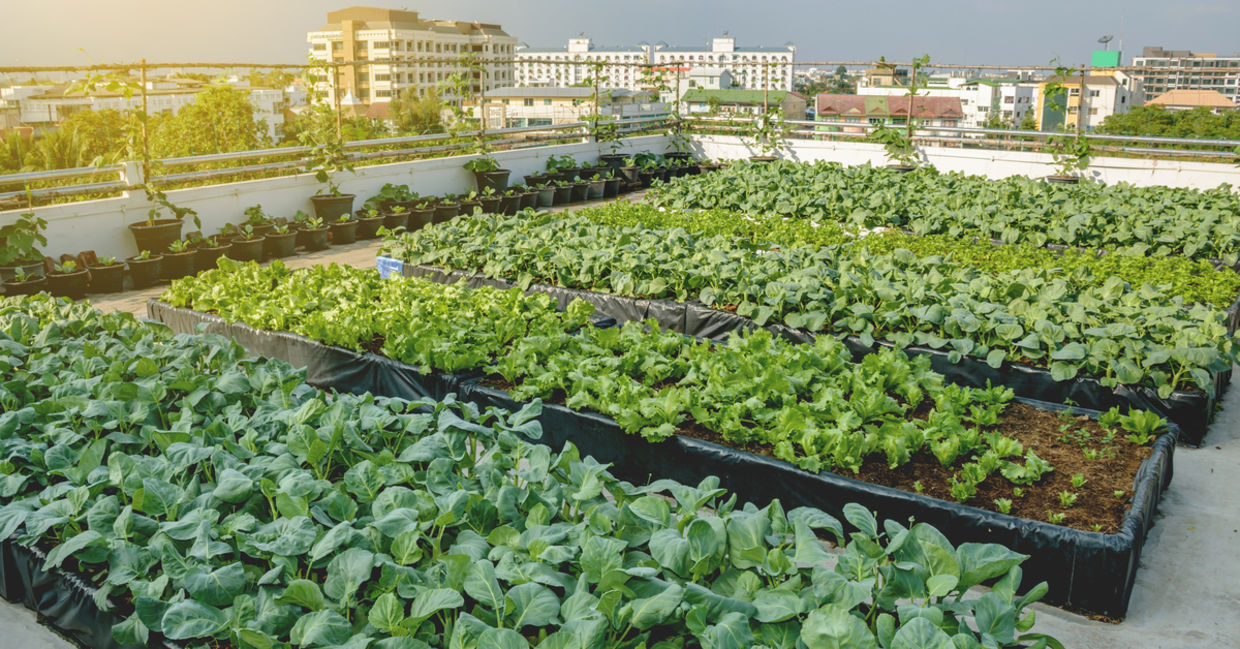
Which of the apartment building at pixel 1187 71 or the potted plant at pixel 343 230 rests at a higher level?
the apartment building at pixel 1187 71

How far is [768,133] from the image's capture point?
14.7 meters

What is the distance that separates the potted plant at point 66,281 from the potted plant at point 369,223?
318 centimetres

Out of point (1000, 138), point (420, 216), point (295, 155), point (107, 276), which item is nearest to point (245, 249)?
point (107, 276)

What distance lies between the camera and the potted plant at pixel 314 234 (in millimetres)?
9617

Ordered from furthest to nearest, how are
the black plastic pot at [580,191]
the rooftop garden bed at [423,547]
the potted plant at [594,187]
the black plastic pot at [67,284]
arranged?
the potted plant at [594,187]
the black plastic pot at [580,191]
the black plastic pot at [67,284]
the rooftop garden bed at [423,547]

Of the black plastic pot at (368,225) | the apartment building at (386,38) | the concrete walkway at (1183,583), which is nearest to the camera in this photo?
the concrete walkway at (1183,583)

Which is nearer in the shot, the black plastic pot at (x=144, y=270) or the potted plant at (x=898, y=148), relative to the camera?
the black plastic pot at (x=144, y=270)

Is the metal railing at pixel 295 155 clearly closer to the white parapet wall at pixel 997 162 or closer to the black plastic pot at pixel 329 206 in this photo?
the black plastic pot at pixel 329 206

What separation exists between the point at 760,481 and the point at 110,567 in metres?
2.36

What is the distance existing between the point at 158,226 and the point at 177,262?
0.46 metres

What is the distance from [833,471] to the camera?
3613 mm

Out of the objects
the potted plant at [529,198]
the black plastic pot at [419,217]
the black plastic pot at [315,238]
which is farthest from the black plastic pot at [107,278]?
the potted plant at [529,198]

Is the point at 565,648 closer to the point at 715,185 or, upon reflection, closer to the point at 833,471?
the point at 833,471

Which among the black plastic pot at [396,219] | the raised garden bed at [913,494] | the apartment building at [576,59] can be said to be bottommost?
the raised garden bed at [913,494]
